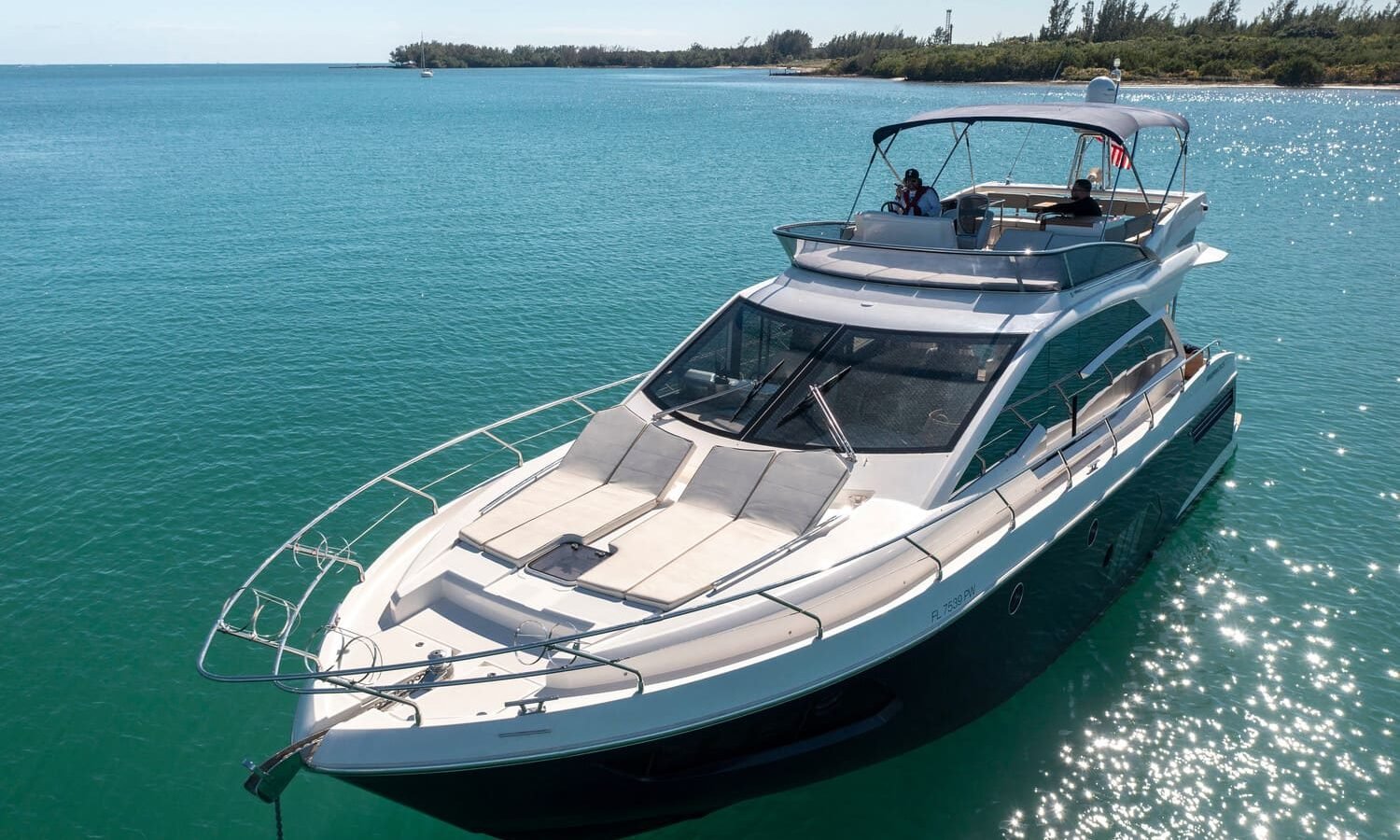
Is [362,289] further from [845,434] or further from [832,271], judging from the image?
[845,434]

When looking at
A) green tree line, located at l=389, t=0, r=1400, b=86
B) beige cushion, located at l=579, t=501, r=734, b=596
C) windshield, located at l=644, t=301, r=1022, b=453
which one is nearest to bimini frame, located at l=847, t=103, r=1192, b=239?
windshield, located at l=644, t=301, r=1022, b=453

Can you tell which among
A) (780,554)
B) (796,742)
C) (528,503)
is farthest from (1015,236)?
(796,742)

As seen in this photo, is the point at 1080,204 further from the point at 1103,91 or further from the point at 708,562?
the point at 708,562

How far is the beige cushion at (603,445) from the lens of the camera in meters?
7.69

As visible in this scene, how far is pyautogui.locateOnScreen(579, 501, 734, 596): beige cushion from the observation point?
6.27 meters

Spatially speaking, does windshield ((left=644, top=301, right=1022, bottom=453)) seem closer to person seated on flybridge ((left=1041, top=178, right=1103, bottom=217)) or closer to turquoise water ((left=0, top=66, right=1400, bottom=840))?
turquoise water ((left=0, top=66, right=1400, bottom=840))

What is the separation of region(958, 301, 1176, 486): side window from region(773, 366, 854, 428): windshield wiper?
4.22 feet

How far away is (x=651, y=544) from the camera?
262 inches

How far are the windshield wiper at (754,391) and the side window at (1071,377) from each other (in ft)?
6.08

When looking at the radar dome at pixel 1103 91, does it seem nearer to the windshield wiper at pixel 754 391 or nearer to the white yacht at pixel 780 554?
the white yacht at pixel 780 554

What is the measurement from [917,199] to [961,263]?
2.81 m

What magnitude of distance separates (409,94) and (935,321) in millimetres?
120334

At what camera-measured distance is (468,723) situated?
5504 mm

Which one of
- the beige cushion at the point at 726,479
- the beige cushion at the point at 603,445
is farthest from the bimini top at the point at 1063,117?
the beige cushion at the point at 726,479
